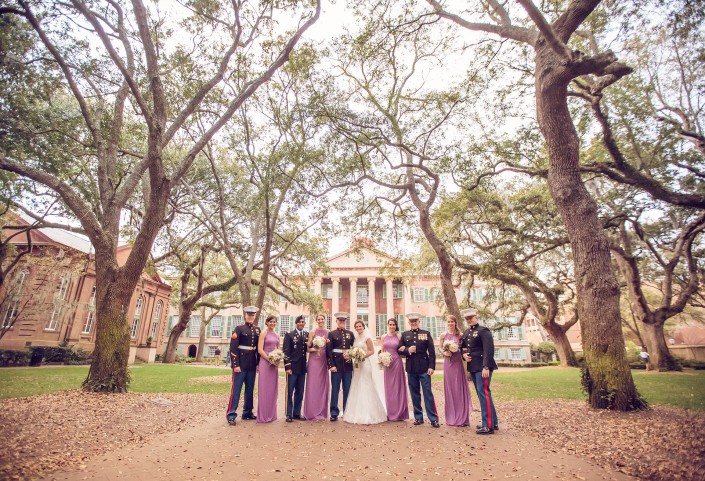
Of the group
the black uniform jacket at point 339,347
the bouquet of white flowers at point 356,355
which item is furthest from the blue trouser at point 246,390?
the bouquet of white flowers at point 356,355

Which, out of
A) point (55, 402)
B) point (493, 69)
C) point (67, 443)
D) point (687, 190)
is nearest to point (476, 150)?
point (493, 69)

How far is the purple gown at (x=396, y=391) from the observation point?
7.15 m

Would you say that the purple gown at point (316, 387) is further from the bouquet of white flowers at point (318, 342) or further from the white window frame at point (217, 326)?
the white window frame at point (217, 326)

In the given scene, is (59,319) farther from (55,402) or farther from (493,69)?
(493,69)

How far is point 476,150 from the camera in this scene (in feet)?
40.5

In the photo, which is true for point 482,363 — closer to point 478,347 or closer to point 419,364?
point 478,347

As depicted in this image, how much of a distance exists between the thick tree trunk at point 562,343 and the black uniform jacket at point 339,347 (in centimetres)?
2039

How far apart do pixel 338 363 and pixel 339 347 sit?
1.07ft

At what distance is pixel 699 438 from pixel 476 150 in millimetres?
9583

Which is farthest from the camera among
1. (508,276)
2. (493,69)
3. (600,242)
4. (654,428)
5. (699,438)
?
(508,276)

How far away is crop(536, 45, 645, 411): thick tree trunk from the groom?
200 inches

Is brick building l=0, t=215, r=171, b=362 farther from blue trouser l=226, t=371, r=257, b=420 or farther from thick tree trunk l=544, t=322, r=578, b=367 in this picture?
thick tree trunk l=544, t=322, r=578, b=367

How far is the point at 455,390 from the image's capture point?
682 centimetres

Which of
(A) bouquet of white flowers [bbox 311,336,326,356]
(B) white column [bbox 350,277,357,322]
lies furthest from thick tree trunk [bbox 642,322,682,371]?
(B) white column [bbox 350,277,357,322]
